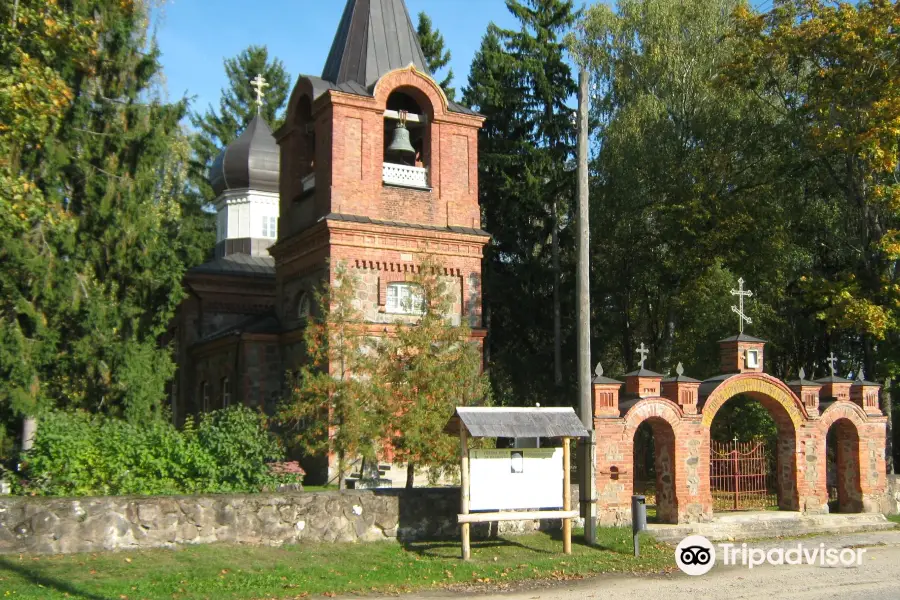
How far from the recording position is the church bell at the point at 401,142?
2159 cm

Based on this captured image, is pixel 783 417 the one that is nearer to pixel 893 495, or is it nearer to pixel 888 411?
pixel 893 495

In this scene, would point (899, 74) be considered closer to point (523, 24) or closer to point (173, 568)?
point (523, 24)

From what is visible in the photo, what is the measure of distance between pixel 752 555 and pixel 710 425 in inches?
143

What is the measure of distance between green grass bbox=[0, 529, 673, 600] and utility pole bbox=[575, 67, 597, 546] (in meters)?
0.71

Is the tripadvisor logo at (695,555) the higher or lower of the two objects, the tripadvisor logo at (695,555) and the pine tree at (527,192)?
the lower

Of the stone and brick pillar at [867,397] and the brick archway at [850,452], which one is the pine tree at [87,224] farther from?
the stone and brick pillar at [867,397]

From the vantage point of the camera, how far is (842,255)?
25.5 metres

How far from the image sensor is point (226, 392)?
2534 cm

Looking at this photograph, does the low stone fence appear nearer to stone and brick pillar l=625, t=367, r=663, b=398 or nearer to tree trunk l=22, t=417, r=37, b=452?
stone and brick pillar l=625, t=367, r=663, b=398

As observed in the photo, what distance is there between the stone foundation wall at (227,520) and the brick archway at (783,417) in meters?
5.44

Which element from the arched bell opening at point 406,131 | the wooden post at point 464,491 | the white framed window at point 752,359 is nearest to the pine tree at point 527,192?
the arched bell opening at point 406,131

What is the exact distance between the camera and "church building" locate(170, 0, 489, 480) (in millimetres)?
21438

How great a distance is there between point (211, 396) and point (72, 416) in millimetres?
10402

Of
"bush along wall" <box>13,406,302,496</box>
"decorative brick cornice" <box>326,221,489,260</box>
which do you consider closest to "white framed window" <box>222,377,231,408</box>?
"decorative brick cornice" <box>326,221,489,260</box>
